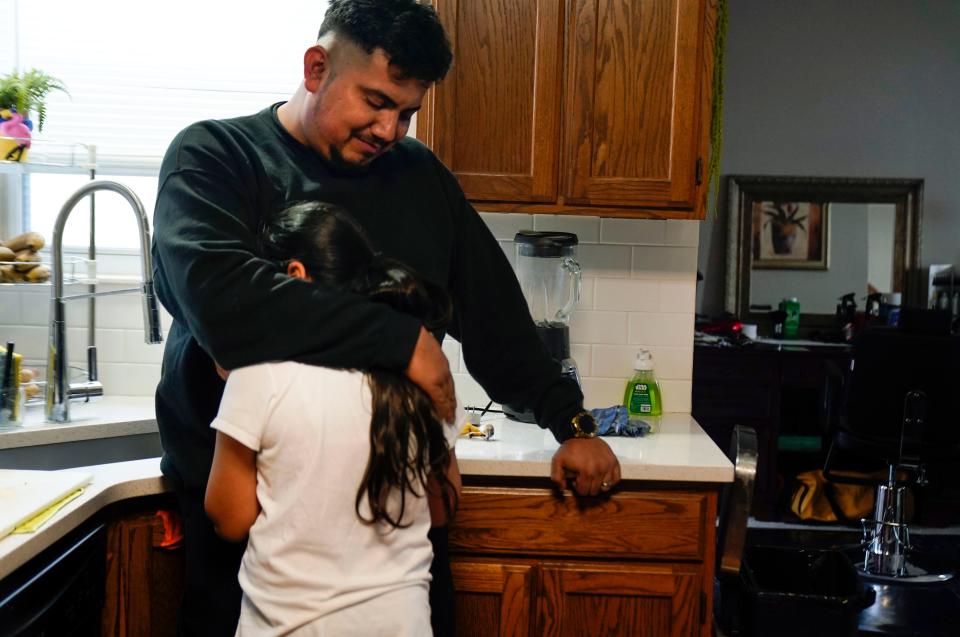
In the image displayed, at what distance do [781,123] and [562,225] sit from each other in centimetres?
339

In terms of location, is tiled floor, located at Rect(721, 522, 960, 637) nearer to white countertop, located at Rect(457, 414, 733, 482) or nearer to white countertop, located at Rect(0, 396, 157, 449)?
white countertop, located at Rect(457, 414, 733, 482)

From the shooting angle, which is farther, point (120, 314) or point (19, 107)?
point (120, 314)

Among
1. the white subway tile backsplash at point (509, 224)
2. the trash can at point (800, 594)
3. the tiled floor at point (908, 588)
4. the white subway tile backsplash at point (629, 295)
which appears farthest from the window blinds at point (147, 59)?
the tiled floor at point (908, 588)

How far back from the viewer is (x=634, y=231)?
2668mm

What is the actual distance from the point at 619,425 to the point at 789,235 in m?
3.64

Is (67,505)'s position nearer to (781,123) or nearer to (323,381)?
(323,381)

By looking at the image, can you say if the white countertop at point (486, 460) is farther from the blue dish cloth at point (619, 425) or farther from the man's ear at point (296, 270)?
the man's ear at point (296, 270)

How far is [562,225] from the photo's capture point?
268 cm

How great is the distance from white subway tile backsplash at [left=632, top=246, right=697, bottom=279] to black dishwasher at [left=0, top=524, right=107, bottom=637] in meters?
1.56

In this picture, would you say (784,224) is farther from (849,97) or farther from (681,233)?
(681,233)

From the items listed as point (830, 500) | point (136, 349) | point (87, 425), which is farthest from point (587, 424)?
point (830, 500)

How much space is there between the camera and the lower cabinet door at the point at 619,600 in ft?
6.70

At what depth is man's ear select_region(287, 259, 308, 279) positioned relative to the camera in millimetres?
1402

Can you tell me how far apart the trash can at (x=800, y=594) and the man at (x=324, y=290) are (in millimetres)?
1035
